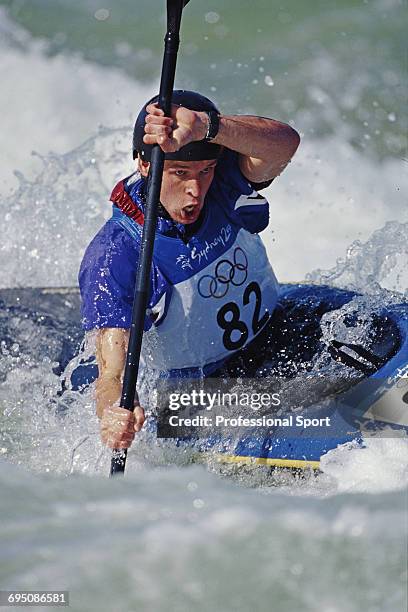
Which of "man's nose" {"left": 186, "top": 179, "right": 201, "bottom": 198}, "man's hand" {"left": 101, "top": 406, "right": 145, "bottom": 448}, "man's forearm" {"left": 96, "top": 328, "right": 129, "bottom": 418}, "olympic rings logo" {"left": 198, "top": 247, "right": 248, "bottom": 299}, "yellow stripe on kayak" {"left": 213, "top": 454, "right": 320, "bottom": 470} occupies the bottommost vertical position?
"yellow stripe on kayak" {"left": 213, "top": 454, "right": 320, "bottom": 470}

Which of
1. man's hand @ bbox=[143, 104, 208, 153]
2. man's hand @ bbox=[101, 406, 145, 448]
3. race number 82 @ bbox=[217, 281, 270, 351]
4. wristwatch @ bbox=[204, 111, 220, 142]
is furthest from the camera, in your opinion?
race number 82 @ bbox=[217, 281, 270, 351]

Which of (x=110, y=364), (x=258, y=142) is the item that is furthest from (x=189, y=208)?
(x=110, y=364)

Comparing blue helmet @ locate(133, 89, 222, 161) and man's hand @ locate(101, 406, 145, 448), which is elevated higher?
blue helmet @ locate(133, 89, 222, 161)

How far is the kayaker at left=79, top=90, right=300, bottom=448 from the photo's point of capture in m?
2.38

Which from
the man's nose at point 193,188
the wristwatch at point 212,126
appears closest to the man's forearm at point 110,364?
the man's nose at point 193,188

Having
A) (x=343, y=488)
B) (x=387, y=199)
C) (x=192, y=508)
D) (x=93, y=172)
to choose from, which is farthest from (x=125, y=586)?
(x=387, y=199)

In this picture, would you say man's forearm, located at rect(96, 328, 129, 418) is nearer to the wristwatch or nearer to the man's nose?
the man's nose

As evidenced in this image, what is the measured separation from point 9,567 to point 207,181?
1.25 meters

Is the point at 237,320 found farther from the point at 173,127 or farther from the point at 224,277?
the point at 173,127

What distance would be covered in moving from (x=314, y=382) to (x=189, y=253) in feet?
1.73

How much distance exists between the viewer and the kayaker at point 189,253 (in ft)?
7.81

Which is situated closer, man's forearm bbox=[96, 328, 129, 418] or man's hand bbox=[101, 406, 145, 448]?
man's hand bbox=[101, 406, 145, 448]

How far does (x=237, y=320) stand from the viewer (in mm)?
2699

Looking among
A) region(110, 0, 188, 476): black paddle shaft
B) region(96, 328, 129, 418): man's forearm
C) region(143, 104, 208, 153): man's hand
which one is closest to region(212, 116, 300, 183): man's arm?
region(143, 104, 208, 153): man's hand
